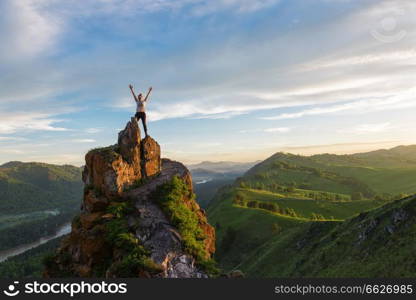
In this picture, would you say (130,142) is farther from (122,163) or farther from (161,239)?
(161,239)

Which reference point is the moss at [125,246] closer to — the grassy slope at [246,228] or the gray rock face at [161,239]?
the gray rock face at [161,239]

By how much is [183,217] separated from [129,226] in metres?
3.88

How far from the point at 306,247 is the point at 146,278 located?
72.5 meters

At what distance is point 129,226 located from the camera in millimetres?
21719

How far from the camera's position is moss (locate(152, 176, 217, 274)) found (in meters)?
20.2

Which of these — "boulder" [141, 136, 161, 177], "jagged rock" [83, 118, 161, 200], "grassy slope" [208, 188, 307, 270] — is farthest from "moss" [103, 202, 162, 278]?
"grassy slope" [208, 188, 307, 270]

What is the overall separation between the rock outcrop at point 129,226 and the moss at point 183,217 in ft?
0.28

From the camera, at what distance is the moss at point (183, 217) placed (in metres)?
20.2

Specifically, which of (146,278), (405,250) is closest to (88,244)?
(146,278)

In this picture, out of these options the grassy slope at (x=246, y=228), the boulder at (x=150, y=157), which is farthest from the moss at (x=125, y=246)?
the grassy slope at (x=246, y=228)

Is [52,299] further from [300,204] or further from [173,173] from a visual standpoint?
[300,204]

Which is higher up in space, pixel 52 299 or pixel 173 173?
pixel 173 173

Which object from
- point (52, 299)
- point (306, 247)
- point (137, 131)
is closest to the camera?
point (52, 299)

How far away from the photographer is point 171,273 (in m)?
17.9
